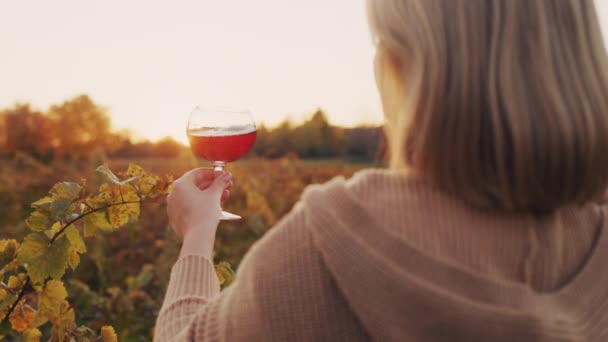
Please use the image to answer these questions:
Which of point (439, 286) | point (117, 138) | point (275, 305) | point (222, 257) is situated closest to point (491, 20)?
point (439, 286)

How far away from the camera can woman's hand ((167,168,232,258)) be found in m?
1.24

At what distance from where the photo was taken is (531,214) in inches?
37.7

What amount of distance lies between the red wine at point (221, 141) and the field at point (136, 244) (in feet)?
0.51

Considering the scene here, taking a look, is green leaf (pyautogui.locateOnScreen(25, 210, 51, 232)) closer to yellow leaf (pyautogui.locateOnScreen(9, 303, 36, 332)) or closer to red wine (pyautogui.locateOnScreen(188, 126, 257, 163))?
yellow leaf (pyautogui.locateOnScreen(9, 303, 36, 332))

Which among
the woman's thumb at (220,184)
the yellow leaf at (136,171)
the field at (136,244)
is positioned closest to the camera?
the woman's thumb at (220,184)

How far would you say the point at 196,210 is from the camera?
1.28m

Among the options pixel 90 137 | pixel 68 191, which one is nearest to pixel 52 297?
pixel 68 191

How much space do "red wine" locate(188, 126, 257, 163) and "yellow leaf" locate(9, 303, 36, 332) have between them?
29.3 inches

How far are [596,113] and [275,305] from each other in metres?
0.60

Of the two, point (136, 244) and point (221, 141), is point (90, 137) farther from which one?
point (221, 141)

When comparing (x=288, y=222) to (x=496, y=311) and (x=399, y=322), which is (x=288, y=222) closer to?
(x=399, y=322)

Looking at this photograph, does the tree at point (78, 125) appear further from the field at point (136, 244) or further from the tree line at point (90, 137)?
the field at point (136, 244)

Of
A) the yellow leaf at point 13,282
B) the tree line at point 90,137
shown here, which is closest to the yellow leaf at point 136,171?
the yellow leaf at point 13,282

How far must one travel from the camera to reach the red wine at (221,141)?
1.74 metres
